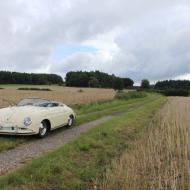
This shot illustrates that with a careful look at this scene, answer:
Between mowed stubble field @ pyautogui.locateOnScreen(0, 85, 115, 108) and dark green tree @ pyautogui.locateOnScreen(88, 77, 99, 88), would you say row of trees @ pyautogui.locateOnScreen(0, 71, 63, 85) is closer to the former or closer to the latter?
dark green tree @ pyautogui.locateOnScreen(88, 77, 99, 88)

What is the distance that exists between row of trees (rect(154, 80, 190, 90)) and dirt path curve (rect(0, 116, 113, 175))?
117978 millimetres

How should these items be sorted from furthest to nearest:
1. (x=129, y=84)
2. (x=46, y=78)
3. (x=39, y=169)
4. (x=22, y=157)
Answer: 1. (x=129, y=84)
2. (x=46, y=78)
3. (x=22, y=157)
4. (x=39, y=169)

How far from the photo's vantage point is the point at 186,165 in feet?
30.5

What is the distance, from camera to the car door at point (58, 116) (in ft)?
48.5

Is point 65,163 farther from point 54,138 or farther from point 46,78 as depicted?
point 46,78

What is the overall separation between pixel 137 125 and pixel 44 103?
623 cm

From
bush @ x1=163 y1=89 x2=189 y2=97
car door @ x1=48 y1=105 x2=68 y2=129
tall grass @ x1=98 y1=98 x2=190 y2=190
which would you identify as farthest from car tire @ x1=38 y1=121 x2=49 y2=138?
bush @ x1=163 y1=89 x2=189 y2=97

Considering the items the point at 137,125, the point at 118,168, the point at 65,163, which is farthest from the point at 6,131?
the point at 137,125

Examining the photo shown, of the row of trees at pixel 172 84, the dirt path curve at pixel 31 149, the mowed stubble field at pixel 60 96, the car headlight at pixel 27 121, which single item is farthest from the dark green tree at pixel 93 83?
the car headlight at pixel 27 121

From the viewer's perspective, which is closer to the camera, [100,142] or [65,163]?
[65,163]

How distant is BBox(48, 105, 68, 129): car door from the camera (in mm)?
14789

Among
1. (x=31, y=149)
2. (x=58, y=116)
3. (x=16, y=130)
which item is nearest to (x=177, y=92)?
(x=58, y=116)

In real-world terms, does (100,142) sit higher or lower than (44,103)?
lower

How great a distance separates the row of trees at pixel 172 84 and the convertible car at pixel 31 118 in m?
118
